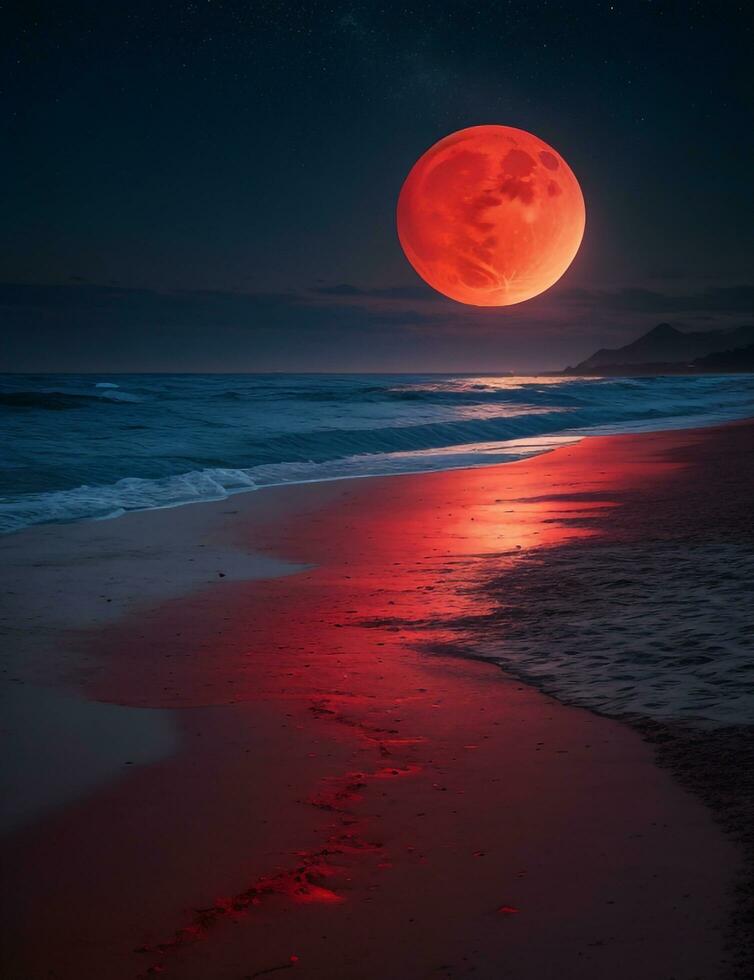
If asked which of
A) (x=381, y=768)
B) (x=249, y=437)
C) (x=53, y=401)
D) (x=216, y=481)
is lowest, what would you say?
(x=381, y=768)

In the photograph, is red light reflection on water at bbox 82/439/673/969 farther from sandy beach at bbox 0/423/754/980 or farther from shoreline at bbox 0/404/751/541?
shoreline at bbox 0/404/751/541

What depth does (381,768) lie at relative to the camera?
359cm

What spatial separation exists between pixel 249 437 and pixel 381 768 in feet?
60.0

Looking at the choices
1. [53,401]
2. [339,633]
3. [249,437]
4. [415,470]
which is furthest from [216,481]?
[53,401]

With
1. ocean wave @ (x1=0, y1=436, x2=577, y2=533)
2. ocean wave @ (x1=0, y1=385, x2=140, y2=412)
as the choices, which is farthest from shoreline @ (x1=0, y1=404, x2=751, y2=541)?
ocean wave @ (x1=0, y1=385, x2=140, y2=412)

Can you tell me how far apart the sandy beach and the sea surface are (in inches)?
214

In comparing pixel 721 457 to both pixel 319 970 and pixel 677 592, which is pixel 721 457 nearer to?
pixel 677 592

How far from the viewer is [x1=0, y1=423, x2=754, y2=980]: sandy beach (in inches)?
98.3

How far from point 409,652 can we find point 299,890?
243 cm

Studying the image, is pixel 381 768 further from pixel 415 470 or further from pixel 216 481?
pixel 415 470

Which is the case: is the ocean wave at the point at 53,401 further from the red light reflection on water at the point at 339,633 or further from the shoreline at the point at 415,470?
the red light reflection on water at the point at 339,633

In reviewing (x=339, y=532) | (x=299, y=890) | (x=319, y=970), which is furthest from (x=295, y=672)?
(x=339, y=532)

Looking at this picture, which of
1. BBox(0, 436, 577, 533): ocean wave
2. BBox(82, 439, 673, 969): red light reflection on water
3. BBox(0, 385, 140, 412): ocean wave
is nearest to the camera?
BBox(82, 439, 673, 969): red light reflection on water

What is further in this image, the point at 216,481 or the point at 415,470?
the point at 415,470
